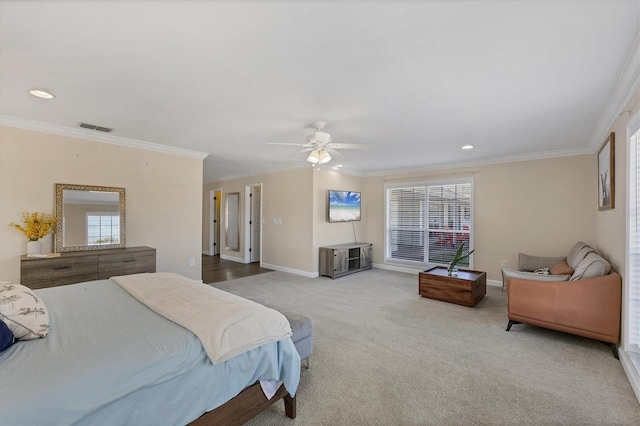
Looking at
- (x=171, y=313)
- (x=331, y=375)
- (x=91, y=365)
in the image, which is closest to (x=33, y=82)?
(x=171, y=313)

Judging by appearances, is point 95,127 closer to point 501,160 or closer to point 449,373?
point 449,373

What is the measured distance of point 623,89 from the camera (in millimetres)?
2221

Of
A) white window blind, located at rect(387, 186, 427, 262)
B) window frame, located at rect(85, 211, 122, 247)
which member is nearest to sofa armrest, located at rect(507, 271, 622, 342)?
white window blind, located at rect(387, 186, 427, 262)

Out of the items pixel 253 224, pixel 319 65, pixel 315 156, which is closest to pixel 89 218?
pixel 315 156

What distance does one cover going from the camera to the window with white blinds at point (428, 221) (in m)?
5.54

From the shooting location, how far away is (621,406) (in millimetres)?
1892

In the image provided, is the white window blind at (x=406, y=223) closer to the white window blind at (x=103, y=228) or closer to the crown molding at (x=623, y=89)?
the crown molding at (x=623, y=89)

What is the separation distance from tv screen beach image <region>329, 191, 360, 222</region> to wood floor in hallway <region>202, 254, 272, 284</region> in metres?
1.94

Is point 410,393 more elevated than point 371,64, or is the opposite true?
point 371,64

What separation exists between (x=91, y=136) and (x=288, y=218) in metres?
3.57

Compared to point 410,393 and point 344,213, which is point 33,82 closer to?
point 410,393

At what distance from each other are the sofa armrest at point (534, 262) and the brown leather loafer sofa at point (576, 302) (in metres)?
1.67

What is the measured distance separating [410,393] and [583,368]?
159cm

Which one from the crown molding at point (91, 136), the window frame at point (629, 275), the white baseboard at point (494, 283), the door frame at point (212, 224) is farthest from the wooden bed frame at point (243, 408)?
the door frame at point (212, 224)
